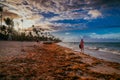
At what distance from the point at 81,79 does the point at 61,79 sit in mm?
712

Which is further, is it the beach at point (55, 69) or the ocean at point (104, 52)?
the ocean at point (104, 52)

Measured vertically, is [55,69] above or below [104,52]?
above

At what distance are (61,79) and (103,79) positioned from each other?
1542mm

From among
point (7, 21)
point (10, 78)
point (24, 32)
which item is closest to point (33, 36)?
point (24, 32)

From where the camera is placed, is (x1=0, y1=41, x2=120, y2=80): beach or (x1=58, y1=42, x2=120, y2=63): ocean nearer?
→ (x1=0, y1=41, x2=120, y2=80): beach

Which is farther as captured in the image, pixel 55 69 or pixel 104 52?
pixel 104 52

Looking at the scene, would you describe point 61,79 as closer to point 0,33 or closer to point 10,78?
point 10,78

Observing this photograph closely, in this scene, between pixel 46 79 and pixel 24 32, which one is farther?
pixel 24 32

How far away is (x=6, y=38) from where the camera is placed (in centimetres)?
7638

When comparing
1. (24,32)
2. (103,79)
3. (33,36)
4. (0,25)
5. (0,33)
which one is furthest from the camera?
(33,36)

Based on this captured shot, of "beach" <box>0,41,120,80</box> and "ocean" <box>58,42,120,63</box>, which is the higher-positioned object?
"beach" <box>0,41,120,80</box>

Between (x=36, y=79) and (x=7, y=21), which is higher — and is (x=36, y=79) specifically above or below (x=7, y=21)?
below

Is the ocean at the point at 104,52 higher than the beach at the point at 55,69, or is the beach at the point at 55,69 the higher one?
the beach at the point at 55,69

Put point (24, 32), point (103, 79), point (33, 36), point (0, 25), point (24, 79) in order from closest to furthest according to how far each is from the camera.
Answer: point (24, 79) → point (103, 79) → point (0, 25) → point (24, 32) → point (33, 36)
